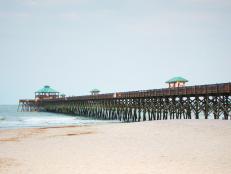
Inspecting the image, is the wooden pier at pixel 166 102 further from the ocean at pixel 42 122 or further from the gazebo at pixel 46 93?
the gazebo at pixel 46 93

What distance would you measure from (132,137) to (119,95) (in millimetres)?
29481

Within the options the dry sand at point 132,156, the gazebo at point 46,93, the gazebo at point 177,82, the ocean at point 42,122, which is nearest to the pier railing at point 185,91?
the ocean at point 42,122

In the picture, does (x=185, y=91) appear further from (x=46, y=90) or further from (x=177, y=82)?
(x=46, y=90)

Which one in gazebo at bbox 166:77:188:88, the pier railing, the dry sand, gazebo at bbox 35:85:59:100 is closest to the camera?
the dry sand

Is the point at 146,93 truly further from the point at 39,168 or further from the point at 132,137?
the point at 39,168

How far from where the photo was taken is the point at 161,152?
1205 cm

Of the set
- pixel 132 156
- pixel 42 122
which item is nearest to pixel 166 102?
pixel 42 122

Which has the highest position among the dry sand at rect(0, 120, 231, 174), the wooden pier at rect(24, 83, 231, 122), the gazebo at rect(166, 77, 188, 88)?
the gazebo at rect(166, 77, 188, 88)

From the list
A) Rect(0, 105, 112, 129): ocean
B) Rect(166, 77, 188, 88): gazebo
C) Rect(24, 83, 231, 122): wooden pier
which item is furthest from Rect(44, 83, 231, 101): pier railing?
Rect(166, 77, 188, 88): gazebo

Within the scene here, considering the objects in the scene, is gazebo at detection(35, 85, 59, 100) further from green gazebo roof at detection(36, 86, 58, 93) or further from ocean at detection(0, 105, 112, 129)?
ocean at detection(0, 105, 112, 129)

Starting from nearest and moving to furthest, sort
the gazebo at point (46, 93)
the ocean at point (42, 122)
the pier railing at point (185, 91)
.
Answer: the pier railing at point (185, 91) < the ocean at point (42, 122) < the gazebo at point (46, 93)

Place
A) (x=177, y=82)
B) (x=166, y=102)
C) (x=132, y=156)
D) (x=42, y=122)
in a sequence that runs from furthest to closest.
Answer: (x=177, y=82) → (x=42, y=122) → (x=166, y=102) → (x=132, y=156)

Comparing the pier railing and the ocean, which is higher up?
the pier railing

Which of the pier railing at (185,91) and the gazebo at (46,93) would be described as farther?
the gazebo at (46,93)
